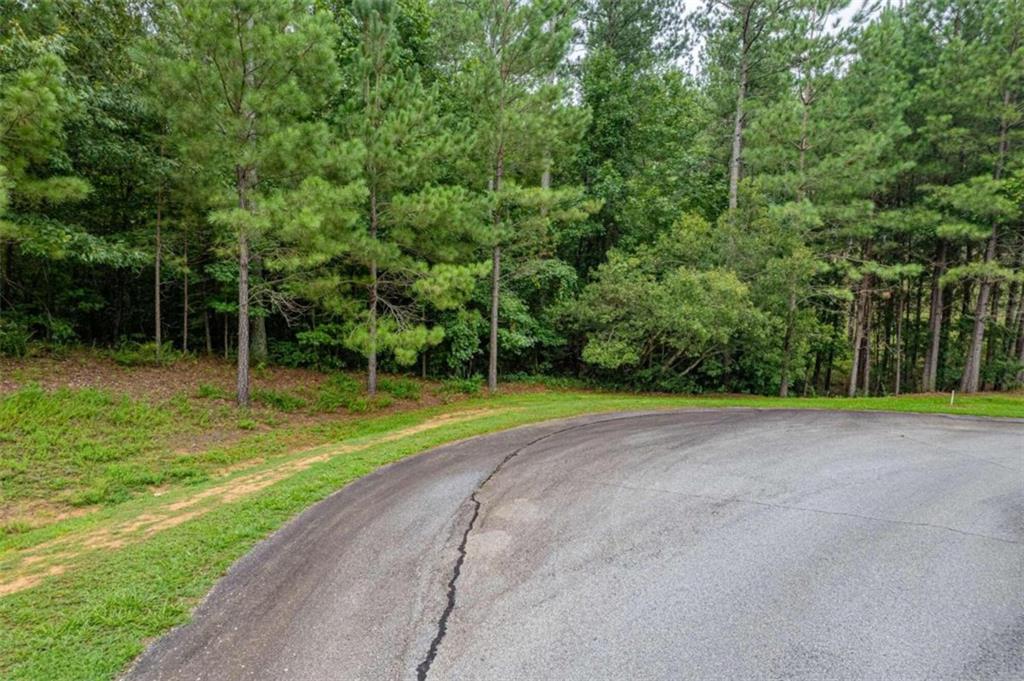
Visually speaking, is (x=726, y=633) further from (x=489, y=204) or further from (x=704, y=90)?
(x=704, y=90)

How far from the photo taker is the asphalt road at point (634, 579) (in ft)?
9.73

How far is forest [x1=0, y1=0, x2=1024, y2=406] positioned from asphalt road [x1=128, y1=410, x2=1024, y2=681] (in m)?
6.81

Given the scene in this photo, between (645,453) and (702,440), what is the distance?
1416 millimetres

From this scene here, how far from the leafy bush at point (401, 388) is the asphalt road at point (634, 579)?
7424 millimetres

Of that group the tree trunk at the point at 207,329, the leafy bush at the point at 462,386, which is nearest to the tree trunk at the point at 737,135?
the leafy bush at the point at 462,386

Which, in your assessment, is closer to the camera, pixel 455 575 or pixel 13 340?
pixel 455 575

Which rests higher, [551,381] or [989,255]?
[989,255]

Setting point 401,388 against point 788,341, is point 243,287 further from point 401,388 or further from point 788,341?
point 788,341

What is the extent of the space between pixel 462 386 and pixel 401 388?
6.62 ft

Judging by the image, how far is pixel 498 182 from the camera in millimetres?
14250

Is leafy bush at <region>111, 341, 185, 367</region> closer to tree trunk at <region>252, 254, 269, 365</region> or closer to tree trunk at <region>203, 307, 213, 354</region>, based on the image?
tree trunk at <region>252, 254, 269, 365</region>

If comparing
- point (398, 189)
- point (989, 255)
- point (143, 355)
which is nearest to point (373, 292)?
point (398, 189)

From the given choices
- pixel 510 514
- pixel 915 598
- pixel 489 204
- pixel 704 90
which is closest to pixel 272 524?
pixel 510 514

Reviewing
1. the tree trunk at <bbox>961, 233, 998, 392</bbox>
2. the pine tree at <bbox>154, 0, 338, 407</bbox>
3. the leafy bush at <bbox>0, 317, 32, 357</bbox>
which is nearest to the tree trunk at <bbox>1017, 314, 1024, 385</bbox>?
A: the tree trunk at <bbox>961, 233, 998, 392</bbox>
